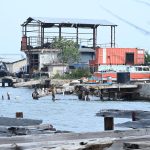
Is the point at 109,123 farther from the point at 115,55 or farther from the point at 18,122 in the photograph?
the point at 115,55

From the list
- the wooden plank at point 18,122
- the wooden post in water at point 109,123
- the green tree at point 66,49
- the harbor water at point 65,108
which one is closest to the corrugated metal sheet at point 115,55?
the green tree at point 66,49

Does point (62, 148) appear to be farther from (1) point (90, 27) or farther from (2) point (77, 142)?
(1) point (90, 27)

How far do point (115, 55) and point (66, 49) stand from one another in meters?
7.77

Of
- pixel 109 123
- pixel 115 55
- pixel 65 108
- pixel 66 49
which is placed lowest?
pixel 65 108

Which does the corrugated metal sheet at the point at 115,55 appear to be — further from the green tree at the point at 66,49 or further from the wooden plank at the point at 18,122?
the wooden plank at the point at 18,122

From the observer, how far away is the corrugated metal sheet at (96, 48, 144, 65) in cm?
8872

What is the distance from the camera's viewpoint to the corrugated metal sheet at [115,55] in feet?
291

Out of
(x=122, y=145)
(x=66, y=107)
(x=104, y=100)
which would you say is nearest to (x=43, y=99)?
(x=104, y=100)

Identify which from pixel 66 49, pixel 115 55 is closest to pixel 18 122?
pixel 115 55

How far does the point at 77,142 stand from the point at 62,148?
45 cm

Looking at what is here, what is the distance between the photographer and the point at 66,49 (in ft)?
303

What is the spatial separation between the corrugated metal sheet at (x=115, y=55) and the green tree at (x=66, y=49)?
421cm

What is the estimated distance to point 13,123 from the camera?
1357cm

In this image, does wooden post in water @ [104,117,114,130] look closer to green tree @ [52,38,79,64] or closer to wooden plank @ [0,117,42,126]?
wooden plank @ [0,117,42,126]
